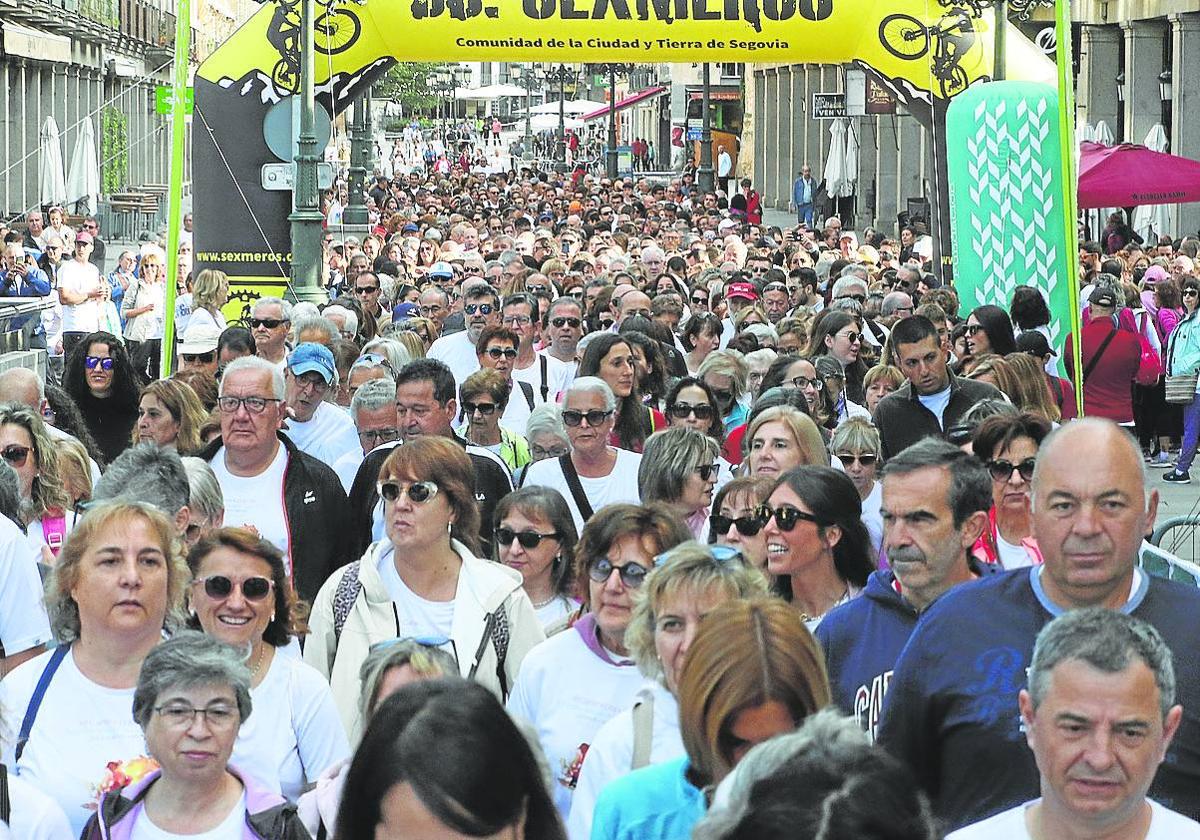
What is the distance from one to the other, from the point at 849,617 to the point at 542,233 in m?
21.3

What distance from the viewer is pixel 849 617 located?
17.7 feet

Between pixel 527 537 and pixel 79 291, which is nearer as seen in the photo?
pixel 527 537

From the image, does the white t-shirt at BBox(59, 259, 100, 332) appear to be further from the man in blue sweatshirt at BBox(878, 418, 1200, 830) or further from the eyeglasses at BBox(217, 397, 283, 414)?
the man in blue sweatshirt at BBox(878, 418, 1200, 830)

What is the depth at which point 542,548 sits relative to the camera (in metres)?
7.01

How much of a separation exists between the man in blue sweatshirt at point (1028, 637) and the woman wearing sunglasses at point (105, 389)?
6679 millimetres

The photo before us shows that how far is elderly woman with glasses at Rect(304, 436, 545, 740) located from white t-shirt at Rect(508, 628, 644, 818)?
48 cm

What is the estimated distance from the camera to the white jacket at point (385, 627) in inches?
246

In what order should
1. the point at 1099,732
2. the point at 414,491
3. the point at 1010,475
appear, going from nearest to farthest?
the point at 1099,732 < the point at 414,491 < the point at 1010,475

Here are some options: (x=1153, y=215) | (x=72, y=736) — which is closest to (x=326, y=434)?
(x=72, y=736)

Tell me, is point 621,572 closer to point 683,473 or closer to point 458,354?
point 683,473

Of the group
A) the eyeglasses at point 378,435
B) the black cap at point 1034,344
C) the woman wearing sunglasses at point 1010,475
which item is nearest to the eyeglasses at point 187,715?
the woman wearing sunglasses at point 1010,475

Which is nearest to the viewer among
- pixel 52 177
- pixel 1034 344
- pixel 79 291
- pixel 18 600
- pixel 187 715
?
pixel 187 715

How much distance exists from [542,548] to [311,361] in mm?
3129

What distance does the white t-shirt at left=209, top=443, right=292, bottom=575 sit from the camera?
8031mm
